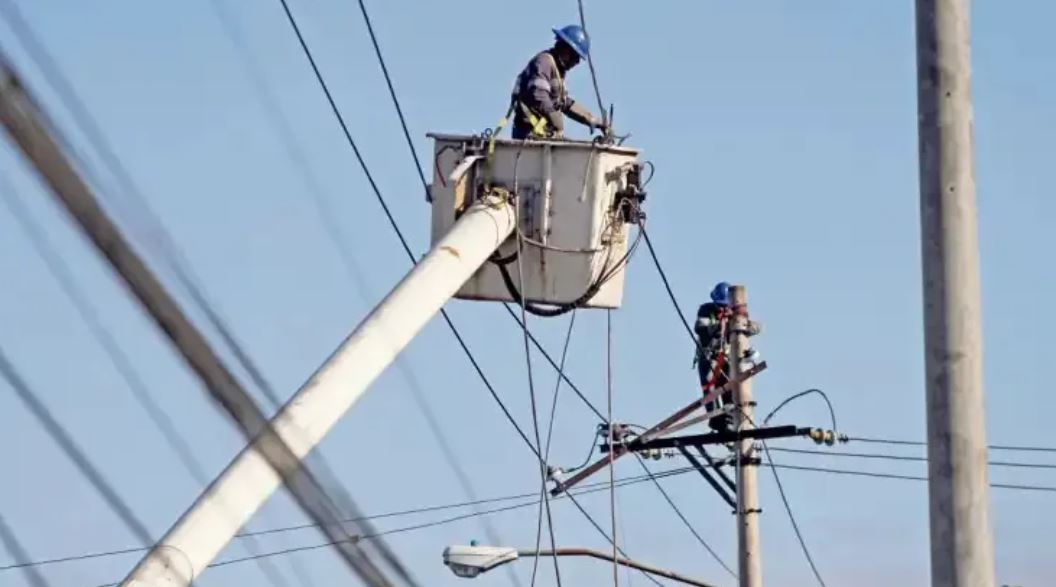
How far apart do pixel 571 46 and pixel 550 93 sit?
0.46 metres

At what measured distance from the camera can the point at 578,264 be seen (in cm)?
1759

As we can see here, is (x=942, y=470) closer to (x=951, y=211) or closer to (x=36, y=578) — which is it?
(x=951, y=211)

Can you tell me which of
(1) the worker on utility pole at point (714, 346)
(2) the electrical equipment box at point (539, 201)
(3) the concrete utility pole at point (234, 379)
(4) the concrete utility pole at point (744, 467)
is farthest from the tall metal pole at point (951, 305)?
(1) the worker on utility pole at point (714, 346)

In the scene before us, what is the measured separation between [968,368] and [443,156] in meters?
9.22

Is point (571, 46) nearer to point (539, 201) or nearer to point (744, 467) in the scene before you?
point (539, 201)

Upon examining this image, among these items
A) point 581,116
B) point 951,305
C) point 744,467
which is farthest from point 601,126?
point 951,305

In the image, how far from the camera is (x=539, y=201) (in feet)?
57.3

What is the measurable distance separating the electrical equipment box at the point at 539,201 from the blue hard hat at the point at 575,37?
0.83 m

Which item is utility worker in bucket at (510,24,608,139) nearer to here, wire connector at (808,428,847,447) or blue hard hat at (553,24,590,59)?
blue hard hat at (553,24,590,59)

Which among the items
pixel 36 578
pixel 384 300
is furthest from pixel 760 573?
pixel 36 578

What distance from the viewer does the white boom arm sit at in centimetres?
1281

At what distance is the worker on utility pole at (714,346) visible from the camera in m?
23.7

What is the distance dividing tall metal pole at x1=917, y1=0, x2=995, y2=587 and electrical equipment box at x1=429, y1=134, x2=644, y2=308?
839 cm

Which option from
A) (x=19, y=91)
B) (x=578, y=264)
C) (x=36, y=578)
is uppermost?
(x=578, y=264)
